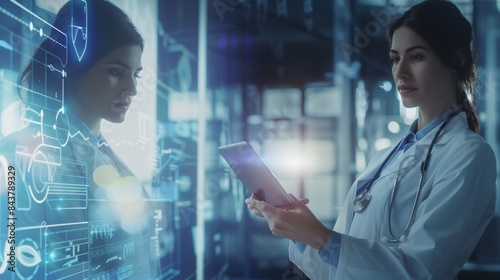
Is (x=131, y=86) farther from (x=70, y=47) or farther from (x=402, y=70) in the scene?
(x=402, y=70)

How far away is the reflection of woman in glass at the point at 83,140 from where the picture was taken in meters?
1.20

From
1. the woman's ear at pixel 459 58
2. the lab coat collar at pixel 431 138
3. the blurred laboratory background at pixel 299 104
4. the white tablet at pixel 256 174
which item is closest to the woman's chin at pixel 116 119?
the white tablet at pixel 256 174

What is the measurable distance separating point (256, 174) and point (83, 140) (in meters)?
0.53

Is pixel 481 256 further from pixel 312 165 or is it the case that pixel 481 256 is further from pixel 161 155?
pixel 161 155

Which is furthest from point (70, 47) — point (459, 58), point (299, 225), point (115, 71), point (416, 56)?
point (459, 58)

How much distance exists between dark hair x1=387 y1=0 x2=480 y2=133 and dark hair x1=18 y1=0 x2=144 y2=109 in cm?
84

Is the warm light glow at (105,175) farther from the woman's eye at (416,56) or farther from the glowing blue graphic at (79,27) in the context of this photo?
the woman's eye at (416,56)

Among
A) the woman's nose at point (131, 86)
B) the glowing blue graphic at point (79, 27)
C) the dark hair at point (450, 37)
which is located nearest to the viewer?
the dark hair at point (450, 37)

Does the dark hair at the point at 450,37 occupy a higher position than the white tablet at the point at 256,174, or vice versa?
the dark hair at the point at 450,37

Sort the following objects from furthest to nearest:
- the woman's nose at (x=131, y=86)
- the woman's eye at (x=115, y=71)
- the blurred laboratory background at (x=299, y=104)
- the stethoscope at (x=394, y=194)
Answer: the blurred laboratory background at (x=299, y=104)
the woman's nose at (x=131, y=86)
the woman's eye at (x=115, y=71)
the stethoscope at (x=394, y=194)

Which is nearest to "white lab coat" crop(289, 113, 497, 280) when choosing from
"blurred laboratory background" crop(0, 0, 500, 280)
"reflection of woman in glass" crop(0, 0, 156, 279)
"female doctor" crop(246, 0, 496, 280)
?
"female doctor" crop(246, 0, 496, 280)

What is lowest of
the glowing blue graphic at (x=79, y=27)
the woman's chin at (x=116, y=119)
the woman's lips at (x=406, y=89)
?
the woman's chin at (x=116, y=119)

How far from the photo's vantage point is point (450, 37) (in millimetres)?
1230

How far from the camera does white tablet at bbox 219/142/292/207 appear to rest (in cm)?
117
